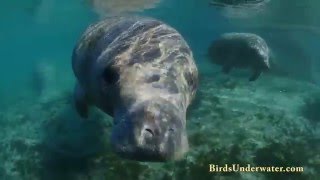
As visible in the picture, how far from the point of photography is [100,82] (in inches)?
184

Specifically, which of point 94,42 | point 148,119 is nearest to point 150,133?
point 148,119

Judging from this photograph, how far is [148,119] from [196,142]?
370 cm

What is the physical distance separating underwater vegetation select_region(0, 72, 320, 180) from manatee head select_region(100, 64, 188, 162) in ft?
8.00

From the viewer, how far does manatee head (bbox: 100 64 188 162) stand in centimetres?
316

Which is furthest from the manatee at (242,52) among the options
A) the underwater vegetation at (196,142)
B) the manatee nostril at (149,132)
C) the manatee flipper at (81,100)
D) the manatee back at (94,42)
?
the manatee nostril at (149,132)

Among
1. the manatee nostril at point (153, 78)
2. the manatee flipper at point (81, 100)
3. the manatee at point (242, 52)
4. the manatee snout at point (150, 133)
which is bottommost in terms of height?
the manatee at point (242, 52)

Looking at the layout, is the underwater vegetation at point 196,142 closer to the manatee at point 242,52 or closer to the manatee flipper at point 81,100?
the manatee flipper at point 81,100

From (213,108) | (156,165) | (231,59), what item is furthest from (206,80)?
(156,165)

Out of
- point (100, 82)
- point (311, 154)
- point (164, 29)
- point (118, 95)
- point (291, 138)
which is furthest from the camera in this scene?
point (291, 138)

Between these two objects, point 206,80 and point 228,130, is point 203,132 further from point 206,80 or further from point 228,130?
point 206,80

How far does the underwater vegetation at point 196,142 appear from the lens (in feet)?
20.2

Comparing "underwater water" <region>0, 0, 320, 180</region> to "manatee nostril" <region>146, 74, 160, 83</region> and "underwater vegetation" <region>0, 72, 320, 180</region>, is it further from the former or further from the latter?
"manatee nostril" <region>146, 74, 160, 83</region>

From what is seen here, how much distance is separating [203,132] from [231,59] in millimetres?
7195

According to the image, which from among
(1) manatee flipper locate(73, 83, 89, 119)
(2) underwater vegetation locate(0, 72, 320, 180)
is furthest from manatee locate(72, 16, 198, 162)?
(2) underwater vegetation locate(0, 72, 320, 180)
